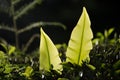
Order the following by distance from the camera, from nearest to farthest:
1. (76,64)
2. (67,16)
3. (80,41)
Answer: (76,64)
(80,41)
(67,16)

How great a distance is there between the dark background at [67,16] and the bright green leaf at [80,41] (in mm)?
6200

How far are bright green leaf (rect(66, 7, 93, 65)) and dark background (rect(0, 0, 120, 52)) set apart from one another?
20.3 ft

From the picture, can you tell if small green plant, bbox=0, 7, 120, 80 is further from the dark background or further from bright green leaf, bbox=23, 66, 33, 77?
the dark background

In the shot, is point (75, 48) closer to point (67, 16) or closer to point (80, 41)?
point (80, 41)

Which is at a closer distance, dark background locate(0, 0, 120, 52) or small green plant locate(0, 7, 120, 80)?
small green plant locate(0, 7, 120, 80)

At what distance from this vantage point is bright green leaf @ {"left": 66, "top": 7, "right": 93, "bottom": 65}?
81.8 inches

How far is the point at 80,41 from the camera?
6.88 ft

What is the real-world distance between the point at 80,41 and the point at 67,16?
6427 millimetres

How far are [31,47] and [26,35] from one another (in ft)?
1.28

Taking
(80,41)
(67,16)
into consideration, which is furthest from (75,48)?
(67,16)

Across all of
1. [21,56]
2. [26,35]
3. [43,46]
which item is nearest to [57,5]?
[26,35]

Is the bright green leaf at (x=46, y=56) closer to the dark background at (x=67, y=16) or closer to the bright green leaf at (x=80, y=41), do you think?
the bright green leaf at (x=80, y=41)

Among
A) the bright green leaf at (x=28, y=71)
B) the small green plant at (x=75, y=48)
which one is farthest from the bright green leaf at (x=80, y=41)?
the bright green leaf at (x=28, y=71)

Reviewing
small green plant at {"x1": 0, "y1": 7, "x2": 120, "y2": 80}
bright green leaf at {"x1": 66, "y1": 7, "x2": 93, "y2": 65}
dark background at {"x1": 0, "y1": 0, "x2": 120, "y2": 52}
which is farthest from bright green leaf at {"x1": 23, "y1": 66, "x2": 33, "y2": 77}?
dark background at {"x1": 0, "y1": 0, "x2": 120, "y2": 52}
